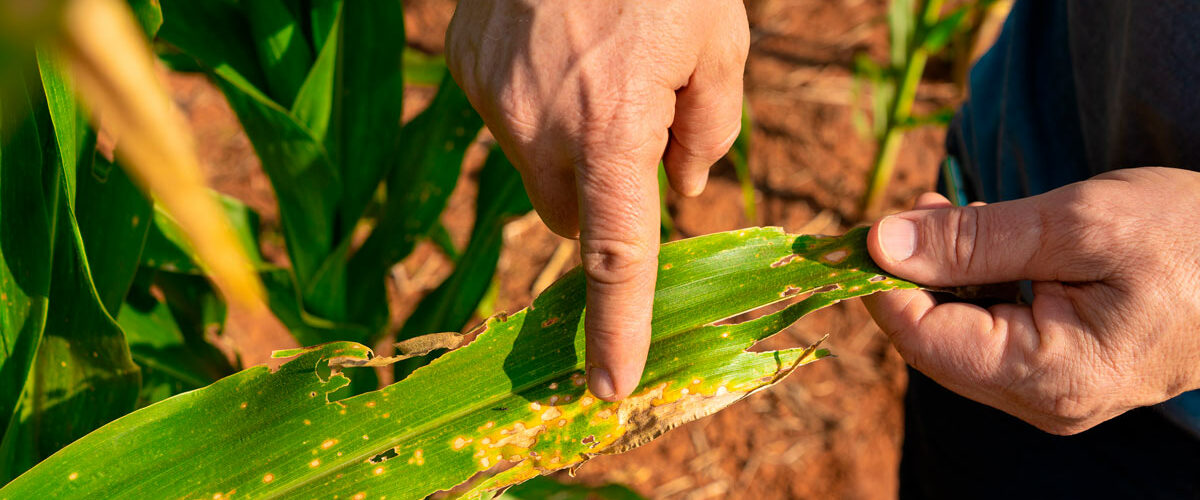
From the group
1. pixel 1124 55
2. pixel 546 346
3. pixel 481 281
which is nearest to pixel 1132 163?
pixel 1124 55

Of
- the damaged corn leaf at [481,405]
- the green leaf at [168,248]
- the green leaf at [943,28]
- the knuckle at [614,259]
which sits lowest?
the green leaf at [168,248]

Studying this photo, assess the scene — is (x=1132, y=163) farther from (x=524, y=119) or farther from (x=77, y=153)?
(x=77, y=153)

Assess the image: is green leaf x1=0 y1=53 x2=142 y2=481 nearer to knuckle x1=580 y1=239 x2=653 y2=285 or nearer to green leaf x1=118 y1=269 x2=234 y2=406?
green leaf x1=118 y1=269 x2=234 y2=406

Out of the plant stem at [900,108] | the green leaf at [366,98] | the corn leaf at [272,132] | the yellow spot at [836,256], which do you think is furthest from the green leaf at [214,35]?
the plant stem at [900,108]

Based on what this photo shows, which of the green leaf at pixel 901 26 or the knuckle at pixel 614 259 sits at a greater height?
the knuckle at pixel 614 259

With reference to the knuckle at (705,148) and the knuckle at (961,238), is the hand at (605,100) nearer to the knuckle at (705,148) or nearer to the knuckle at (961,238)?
the knuckle at (705,148)

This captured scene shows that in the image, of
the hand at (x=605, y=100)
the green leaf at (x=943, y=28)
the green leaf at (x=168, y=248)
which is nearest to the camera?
the hand at (x=605, y=100)

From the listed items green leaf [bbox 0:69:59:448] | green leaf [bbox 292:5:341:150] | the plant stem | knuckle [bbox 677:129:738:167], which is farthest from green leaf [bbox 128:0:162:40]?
the plant stem
